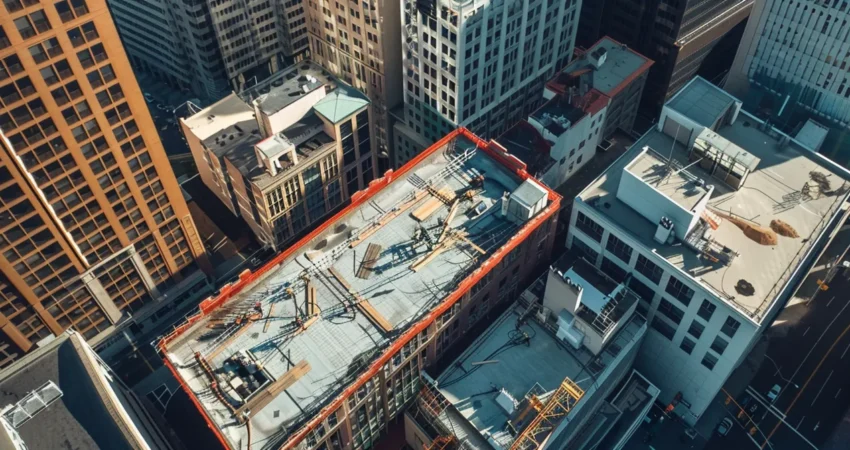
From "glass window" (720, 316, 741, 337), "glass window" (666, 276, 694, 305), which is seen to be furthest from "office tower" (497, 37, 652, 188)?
"glass window" (720, 316, 741, 337)

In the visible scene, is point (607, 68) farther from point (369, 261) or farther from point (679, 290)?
point (369, 261)

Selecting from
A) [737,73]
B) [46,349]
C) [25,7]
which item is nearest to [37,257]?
[46,349]

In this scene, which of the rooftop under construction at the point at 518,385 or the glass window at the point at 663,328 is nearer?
the rooftop under construction at the point at 518,385

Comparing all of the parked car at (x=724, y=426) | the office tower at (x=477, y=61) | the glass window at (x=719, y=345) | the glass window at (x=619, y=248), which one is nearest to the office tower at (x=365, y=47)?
Result: the office tower at (x=477, y=61)

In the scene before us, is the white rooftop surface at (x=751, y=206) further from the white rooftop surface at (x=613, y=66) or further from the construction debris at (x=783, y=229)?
the white rooftop surface at (x=613, y=66)

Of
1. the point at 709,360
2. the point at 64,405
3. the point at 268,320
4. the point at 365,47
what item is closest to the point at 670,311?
the point at 709,360

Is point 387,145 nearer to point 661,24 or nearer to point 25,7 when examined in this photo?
point 661,24
